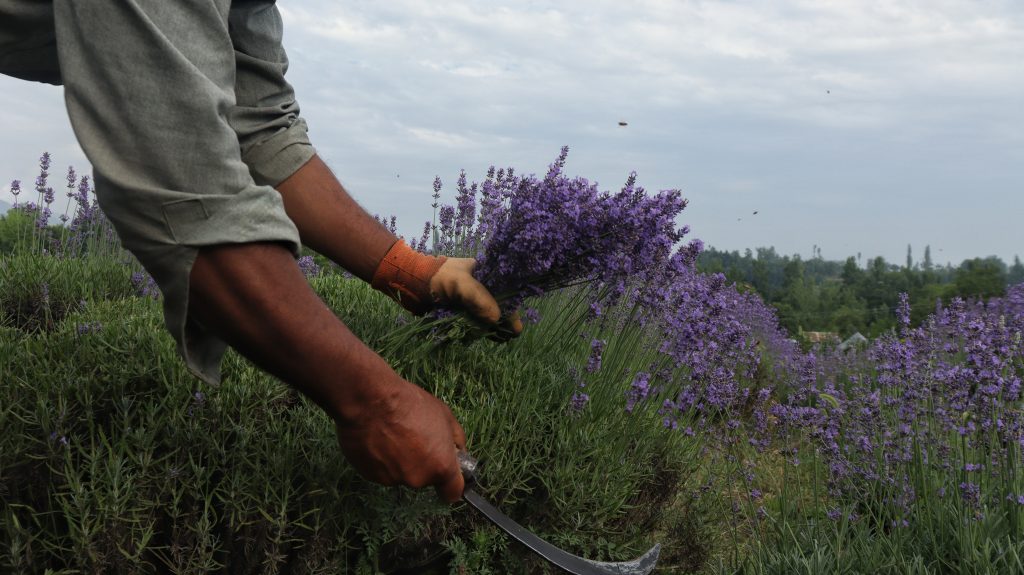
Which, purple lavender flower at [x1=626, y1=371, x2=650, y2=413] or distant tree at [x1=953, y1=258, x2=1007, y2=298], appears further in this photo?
distant tree at [x1=953, y1=258, x2=1007, y2=298]

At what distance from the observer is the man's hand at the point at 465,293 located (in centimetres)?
242

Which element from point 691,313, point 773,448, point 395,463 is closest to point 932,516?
point 691,313

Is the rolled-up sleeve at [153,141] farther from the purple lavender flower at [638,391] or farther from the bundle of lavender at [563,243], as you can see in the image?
the purple lavender flower at [638,391]

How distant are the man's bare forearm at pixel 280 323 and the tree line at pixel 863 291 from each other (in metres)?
12.4

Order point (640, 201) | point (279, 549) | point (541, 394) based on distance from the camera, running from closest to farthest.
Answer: point (279, 549) < point (640, 201) < point (541, 394)

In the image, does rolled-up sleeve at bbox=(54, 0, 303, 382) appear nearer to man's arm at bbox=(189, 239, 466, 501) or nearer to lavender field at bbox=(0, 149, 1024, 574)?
man's arm at bbox=(189, 239, 466, 501)

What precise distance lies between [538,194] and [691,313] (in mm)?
945

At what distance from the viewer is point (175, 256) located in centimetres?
147

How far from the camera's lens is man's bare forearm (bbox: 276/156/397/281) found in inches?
92.7

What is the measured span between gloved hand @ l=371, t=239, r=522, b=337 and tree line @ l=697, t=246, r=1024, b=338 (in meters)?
11.5

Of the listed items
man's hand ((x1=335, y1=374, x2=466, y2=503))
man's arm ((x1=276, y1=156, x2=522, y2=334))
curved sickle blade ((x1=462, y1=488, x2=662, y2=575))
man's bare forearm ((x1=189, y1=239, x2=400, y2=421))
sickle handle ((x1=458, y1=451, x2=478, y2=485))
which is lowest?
curved sickle blade ((x1=462, y1=488, x2=662, y2=575))

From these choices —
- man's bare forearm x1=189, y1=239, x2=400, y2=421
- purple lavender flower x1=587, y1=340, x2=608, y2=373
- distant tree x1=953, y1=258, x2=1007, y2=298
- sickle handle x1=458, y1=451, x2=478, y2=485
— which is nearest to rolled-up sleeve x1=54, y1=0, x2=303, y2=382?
man's bare forearm x1=189, y1=239, x2=400, y2=421

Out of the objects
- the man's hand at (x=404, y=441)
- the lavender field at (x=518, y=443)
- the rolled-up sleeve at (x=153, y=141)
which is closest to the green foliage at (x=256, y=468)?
the lavender field at (x=518, y=443)

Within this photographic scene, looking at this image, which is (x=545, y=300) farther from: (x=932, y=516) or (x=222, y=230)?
(x=222, y=230)
